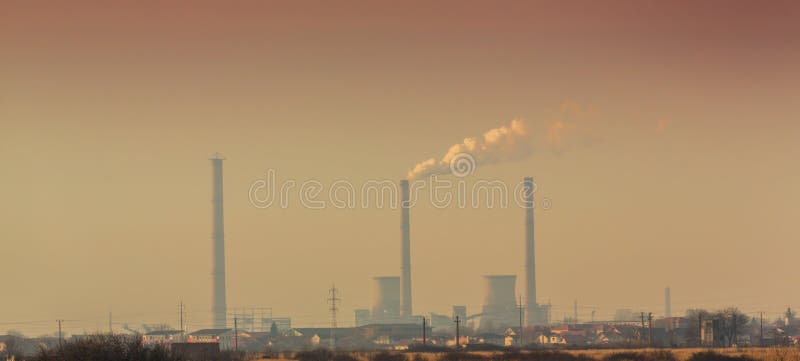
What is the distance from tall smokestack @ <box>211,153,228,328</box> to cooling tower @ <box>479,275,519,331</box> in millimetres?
39160

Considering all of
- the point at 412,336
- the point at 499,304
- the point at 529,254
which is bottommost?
the point at 412,336

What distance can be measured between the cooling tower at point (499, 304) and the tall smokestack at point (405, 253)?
39.7 ft

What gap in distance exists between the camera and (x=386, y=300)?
191 meters

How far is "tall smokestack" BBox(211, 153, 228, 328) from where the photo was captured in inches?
6988

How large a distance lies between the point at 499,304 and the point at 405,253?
23179 mm

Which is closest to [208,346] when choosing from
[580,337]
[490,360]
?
[490,360]

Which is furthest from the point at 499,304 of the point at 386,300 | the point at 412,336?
the point at 412,336

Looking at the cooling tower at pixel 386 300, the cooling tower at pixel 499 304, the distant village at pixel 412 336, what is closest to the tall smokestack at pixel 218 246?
the distant village at pixel 412 336

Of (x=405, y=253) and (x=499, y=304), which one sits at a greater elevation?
(x=405, y=253)

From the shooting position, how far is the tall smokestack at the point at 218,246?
582 feet

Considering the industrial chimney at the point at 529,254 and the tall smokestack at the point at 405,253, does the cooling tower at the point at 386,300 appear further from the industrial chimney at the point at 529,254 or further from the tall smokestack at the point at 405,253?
the industrial chimney at the point at 529,254

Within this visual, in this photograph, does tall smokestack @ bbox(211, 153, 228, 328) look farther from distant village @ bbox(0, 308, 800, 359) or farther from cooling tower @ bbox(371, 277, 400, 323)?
cooling tower @ bbox(371, 277, 400, 323)

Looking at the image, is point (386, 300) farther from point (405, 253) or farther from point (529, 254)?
point (529, 254)

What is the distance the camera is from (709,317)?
4808 inches
